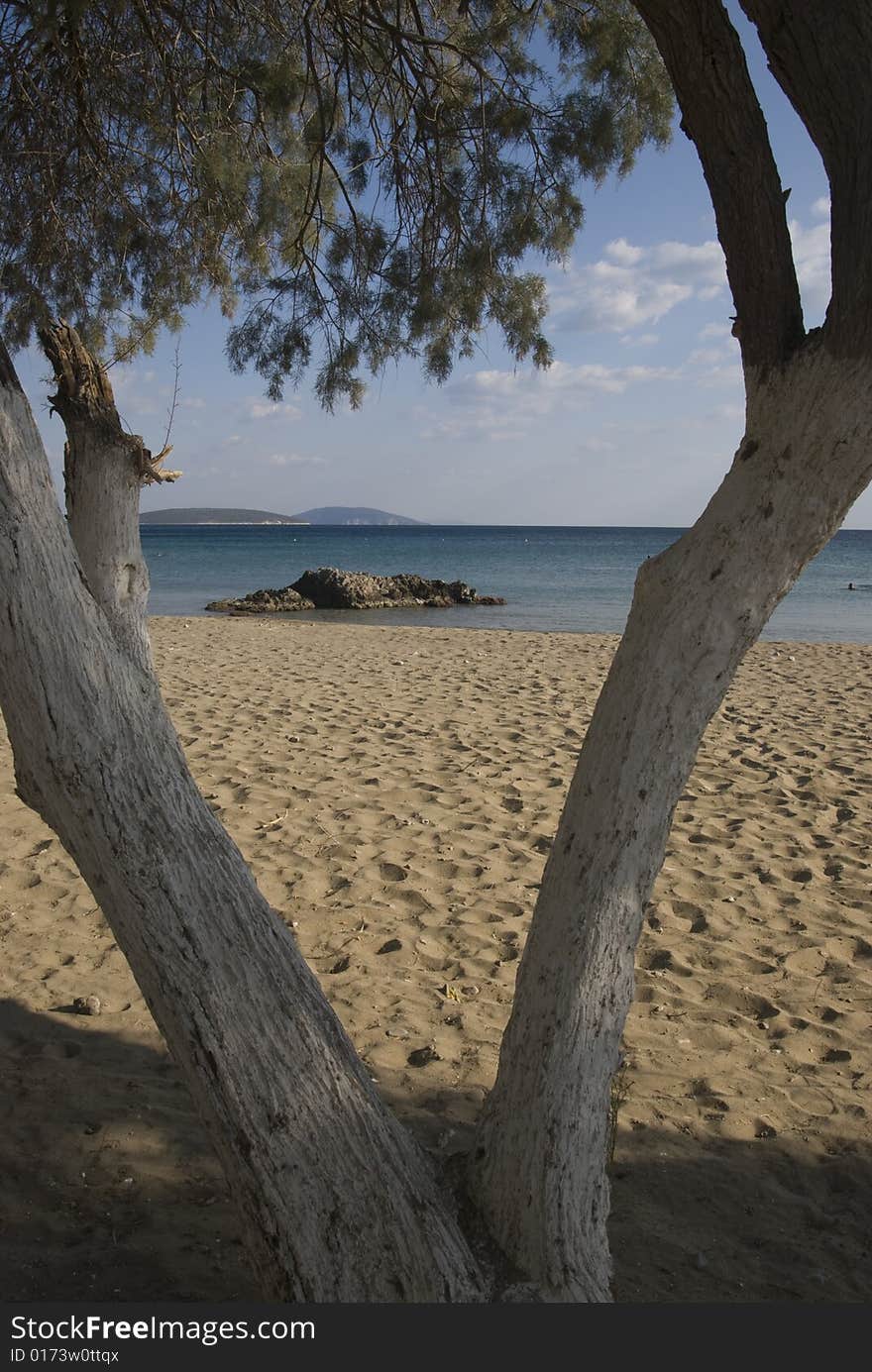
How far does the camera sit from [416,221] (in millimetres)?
4484

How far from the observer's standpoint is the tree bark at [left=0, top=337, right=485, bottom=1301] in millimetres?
1945

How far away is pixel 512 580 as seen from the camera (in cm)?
3662

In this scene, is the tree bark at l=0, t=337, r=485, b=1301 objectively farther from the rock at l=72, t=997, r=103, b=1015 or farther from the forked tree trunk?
the rock at l=72, t=997, r=103, b=1015

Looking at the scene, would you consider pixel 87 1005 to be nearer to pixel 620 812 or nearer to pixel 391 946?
pixel 391 946

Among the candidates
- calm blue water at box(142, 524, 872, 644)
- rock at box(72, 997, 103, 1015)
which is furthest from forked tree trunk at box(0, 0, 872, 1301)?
calm blue water at box(142, 524, 872, 644)

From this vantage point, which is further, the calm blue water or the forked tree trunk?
the calm blue water

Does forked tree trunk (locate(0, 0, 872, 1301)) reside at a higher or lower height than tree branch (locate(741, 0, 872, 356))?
lower

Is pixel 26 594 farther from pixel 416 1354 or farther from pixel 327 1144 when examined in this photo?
pixel 416 1354

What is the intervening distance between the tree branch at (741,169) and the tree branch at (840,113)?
0.09m

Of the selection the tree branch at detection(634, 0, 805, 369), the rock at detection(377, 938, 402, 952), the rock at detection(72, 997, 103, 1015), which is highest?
the tree branch at detection(634, 0, 805, 369)

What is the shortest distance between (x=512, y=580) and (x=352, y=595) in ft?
41.5

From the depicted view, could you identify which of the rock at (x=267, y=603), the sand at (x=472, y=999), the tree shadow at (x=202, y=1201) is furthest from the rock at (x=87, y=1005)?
the rock at (x=267, y=603)

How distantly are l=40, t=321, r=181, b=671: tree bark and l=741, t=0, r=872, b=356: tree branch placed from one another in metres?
1.72

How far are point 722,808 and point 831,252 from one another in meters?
4.83
